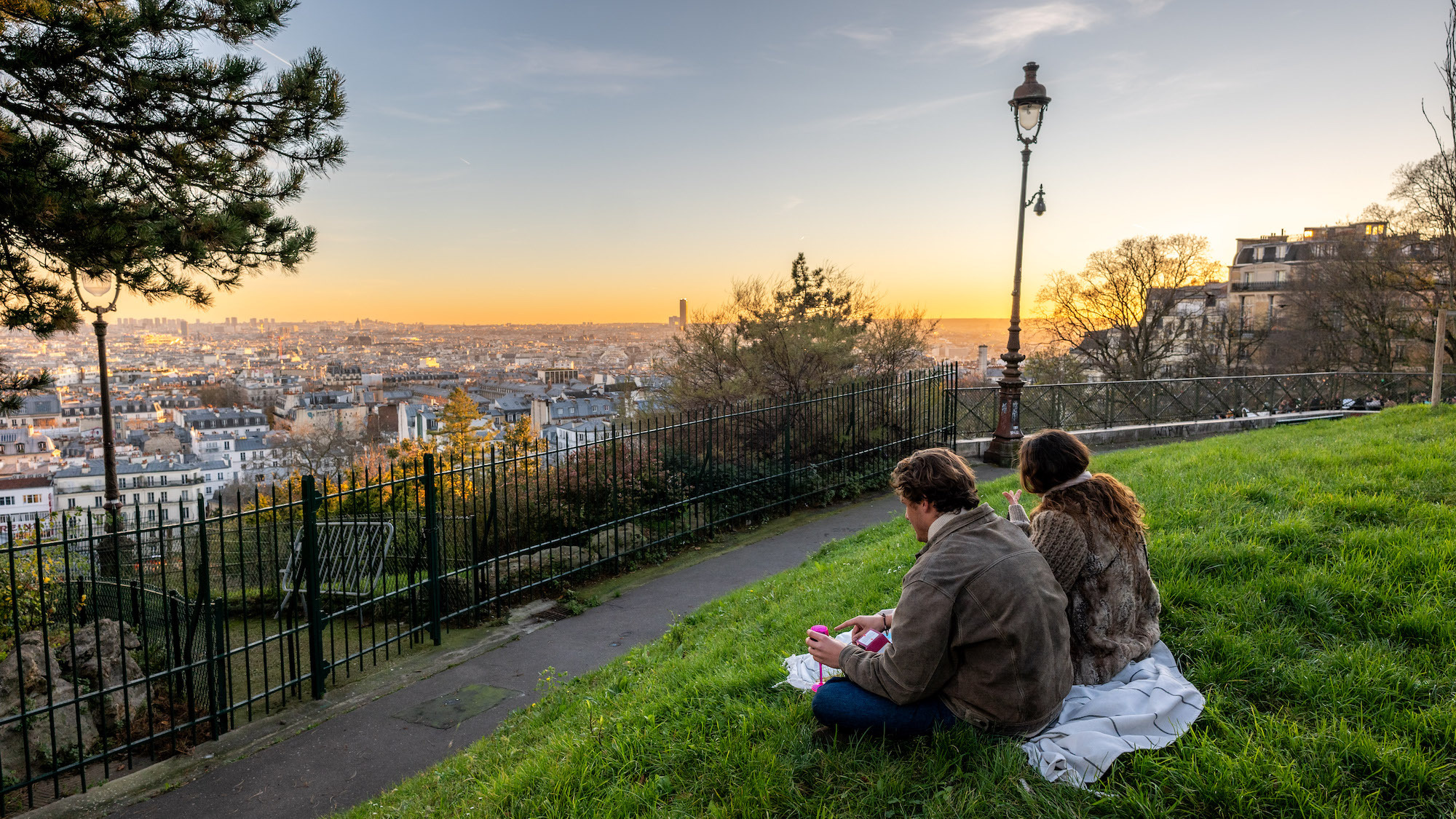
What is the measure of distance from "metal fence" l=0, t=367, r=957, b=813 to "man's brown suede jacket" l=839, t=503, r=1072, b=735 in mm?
4084

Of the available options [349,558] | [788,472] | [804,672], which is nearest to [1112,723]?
[804,672]

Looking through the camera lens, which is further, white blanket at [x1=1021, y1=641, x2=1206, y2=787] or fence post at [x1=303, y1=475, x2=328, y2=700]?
fence post at [x1=303, y1=475, x2=328, y2=700]

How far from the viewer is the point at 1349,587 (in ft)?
12.7

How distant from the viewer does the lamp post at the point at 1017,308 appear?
39.8 feet

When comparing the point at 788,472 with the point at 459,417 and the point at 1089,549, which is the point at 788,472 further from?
the point at 459,417

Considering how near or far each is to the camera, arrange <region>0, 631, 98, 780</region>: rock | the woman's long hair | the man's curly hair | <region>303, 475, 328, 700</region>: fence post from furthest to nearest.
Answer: <region>303, 475, 328, 700</region>: fence post → <region>0, 631, 98, 780</region>: rock → the woman's long hair → the man's curly hair

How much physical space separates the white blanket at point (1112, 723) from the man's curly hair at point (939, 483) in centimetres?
90

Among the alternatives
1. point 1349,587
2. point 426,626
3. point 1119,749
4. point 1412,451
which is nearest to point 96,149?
point 426,626

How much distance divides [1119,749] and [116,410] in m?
62.8

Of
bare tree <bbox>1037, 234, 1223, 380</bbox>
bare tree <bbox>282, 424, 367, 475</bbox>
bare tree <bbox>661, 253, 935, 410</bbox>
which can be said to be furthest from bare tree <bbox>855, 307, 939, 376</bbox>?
bare tree <bbox>282, 424, 367, 475</bbox>

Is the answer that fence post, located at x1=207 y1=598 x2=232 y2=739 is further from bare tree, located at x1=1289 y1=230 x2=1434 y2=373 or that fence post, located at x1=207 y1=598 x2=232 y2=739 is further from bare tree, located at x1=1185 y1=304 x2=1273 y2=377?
bare tree, located at x1=1185 y1=304 x2=1273 y2=377

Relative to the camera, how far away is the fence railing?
672 inches

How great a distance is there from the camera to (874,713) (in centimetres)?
304

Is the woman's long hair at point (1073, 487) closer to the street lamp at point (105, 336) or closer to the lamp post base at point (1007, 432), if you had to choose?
the street lamp at point (105, 336)
